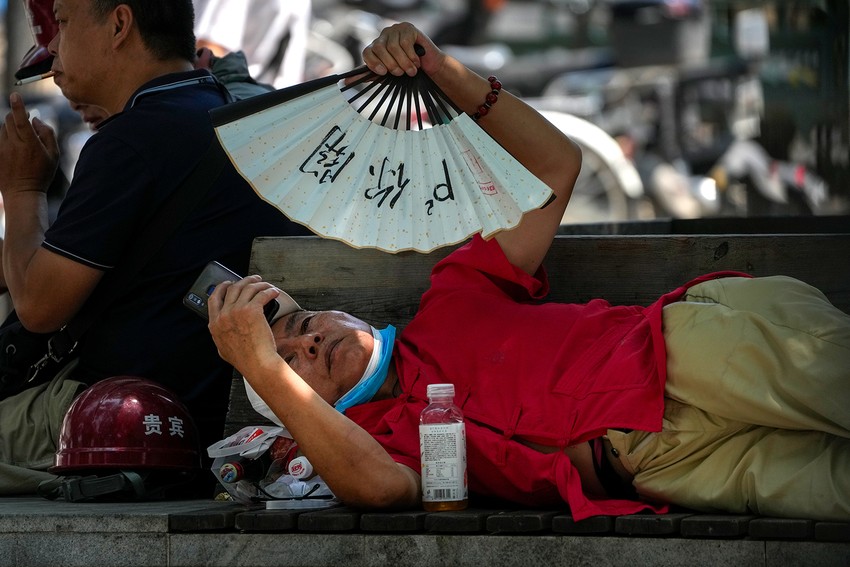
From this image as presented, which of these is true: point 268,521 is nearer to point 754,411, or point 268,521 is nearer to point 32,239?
point 754,411

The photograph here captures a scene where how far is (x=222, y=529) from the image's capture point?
3.00 meters

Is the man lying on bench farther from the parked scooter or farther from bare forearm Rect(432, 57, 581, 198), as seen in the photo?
the parked scooter

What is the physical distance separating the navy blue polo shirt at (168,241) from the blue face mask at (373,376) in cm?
72

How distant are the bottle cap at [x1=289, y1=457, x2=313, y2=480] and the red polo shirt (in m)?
0.20

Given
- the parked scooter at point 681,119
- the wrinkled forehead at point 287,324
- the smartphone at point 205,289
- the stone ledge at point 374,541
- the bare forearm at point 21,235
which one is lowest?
the stone ledge at point 374,541

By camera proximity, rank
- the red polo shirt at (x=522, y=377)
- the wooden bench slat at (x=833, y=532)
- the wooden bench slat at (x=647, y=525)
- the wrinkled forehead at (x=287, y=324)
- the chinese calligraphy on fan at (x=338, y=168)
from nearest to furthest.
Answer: the wooden bench slat at (x=833, y=532) < the wooden bench slat at (x=647, y=525) < the red polo shirt at (x=522, y=377) < the chinese calligraphy on fan at (x=338, y=168) < the wrinkled forehead at (x=287, y=324)

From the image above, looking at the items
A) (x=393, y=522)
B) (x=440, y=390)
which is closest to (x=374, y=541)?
(x=393, y=522)

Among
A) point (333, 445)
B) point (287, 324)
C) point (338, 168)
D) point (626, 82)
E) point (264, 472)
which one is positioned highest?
point (626, 82)

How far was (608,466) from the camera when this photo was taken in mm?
3107

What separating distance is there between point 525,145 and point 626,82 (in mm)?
9256

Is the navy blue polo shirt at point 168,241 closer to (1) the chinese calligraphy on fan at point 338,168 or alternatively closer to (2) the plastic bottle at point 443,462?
(1) the chinese calligraphy on fan at point 338,168

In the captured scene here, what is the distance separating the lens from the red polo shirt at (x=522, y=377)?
10.0ft

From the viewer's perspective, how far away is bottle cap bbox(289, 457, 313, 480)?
10.6ft

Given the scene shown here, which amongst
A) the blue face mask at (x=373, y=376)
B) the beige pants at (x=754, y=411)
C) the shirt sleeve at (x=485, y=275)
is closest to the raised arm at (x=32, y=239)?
the blue face mask at (x=373, y=376)
